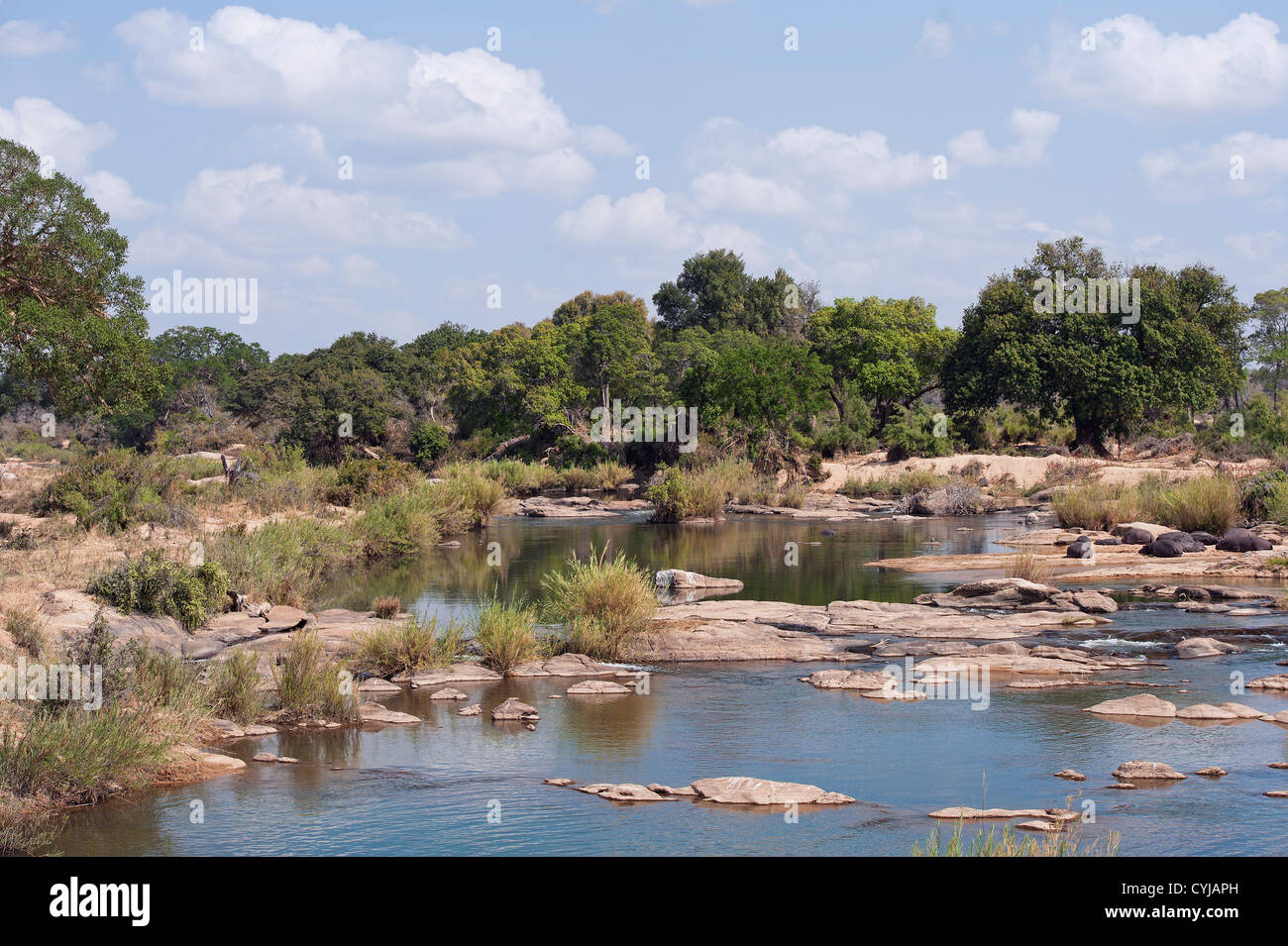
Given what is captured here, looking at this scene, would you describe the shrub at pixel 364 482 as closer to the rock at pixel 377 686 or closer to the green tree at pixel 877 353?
the rock at pixel 377 686

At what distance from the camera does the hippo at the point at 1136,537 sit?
27562 mm

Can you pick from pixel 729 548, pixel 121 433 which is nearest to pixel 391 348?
pixel 121 433

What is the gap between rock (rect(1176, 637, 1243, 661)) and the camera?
52.3ft

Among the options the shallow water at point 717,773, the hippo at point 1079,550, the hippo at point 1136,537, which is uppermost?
the hippo at point 1136,537

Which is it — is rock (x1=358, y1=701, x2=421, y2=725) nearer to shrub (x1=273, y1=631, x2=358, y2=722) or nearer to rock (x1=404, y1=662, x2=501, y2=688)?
shrub (x1=273, y1=631, x2=358, y2=722)

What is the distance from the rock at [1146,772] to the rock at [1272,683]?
4057 millimetres

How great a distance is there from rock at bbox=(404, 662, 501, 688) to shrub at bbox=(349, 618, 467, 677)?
18 cm

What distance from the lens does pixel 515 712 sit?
1323cm

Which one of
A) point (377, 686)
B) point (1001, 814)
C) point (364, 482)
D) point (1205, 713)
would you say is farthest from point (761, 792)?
point (364, 482)

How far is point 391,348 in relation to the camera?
69562mm

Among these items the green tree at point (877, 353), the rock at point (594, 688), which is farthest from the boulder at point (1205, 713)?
the green tree at point (877, 353)

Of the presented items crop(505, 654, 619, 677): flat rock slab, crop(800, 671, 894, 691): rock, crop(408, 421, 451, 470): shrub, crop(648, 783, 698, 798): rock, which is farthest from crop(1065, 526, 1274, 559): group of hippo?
crop(408, 421, 451, 470): shrub
